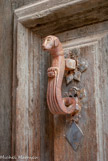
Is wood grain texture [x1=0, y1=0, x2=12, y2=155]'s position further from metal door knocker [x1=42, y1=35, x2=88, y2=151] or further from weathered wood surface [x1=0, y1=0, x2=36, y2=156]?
metal door knocker [x1=42, y1=35, x2=88, y2=151]

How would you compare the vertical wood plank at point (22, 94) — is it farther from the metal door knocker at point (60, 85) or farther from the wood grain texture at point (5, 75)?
the metal door knocker at point (60, 85)

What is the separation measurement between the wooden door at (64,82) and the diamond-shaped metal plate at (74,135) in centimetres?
2

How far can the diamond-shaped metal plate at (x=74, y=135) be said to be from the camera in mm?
821

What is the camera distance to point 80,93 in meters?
0.84

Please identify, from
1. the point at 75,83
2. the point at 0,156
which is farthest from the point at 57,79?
the point at 0,156

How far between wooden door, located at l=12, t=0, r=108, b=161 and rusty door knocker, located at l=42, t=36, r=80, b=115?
0.10 meters

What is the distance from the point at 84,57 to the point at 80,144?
34 cm

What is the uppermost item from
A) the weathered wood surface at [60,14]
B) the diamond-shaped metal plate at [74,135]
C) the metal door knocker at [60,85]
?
the weathered wood surface at [60,14]

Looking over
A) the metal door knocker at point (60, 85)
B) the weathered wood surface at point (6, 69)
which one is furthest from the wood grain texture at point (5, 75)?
the metal door knocker at point (60, 85)

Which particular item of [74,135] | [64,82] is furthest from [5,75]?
[74,135]

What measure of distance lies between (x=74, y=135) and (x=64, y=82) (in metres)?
0.21

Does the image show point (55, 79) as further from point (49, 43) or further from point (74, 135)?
point (74, 135)

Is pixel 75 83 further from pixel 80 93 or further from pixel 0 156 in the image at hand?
pixel 0 156

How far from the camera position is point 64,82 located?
887mm
